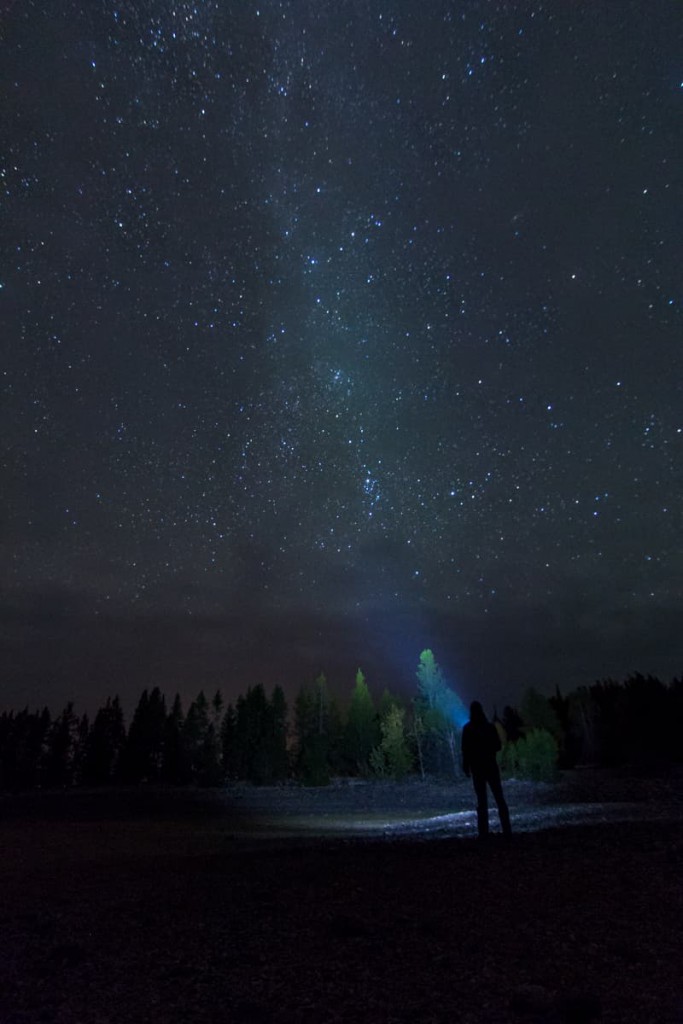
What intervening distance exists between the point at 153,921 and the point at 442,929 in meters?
3.15

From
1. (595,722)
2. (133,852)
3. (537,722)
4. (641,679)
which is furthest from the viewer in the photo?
(641,679)

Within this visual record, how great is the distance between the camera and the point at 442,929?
6137 mm

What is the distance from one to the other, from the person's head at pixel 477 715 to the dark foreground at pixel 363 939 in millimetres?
2392

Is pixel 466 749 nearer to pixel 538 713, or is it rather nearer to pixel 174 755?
pixel 538 713

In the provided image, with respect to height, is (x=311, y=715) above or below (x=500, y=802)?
above

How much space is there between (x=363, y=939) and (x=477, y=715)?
23.8 ft

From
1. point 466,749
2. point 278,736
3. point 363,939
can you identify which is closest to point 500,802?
point 466,749

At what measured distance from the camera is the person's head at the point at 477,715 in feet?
41.5

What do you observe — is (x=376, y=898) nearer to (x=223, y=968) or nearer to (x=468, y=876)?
(x=468, y=876)

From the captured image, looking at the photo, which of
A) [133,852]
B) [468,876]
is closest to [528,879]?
[468,876]

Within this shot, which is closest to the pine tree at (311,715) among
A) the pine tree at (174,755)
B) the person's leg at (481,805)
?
the pine tree at (174,755)

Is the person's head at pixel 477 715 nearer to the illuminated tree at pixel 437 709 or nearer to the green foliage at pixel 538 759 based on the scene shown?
the green foliage at pixel 538 759

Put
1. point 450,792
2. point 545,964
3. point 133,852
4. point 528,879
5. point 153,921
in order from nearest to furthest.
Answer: point 545,964
point 153,921
point 528,879
point 133,852
point 450,792

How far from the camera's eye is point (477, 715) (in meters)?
12.8
